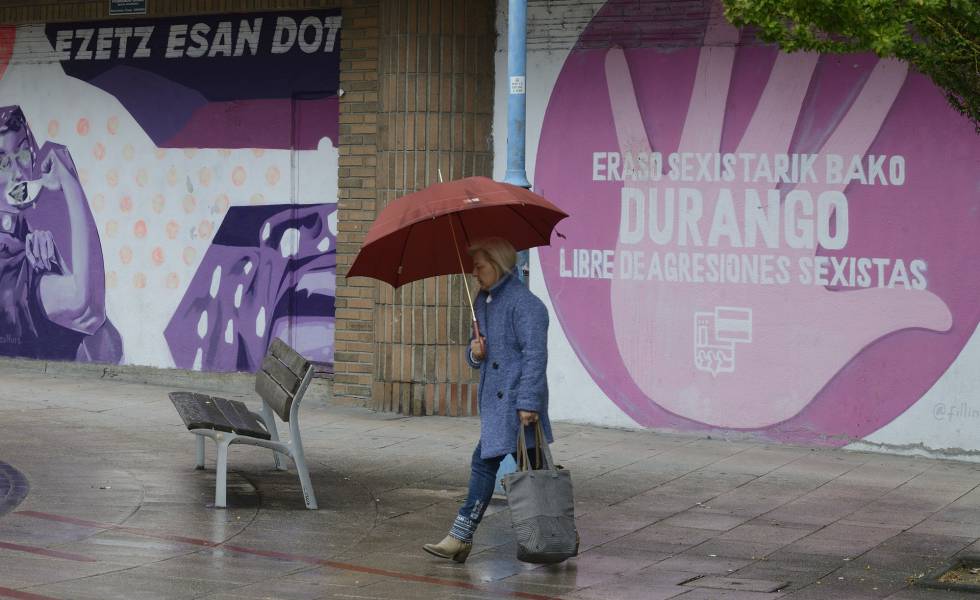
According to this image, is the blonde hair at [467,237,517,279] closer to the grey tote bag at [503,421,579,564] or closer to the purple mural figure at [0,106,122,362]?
the grey tote bag at [503,421,579,564]

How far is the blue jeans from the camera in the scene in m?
7.48

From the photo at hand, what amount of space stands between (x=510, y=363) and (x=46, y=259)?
339 inches

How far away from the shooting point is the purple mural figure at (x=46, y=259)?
1448 centimetres

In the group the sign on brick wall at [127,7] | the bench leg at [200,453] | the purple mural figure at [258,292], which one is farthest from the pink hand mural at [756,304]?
the sign on brick wall at [127,7]

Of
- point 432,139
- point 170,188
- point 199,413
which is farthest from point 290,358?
point 170,188

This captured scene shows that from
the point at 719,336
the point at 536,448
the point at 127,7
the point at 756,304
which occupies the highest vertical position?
the point at 127,7

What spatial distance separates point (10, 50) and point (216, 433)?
313 inches

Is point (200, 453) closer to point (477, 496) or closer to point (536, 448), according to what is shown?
point (477, 496)

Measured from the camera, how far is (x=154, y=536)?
784 centimetres

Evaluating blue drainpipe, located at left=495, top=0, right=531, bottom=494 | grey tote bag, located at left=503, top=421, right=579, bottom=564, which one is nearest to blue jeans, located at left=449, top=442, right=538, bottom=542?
grey tote bag, located at left=503, top=421, right=579, bottom=564

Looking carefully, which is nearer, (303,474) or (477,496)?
(477,496)

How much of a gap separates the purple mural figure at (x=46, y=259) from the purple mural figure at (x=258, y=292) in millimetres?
1048

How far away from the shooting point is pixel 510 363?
7.49 metres

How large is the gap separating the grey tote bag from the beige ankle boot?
1.11 ft
